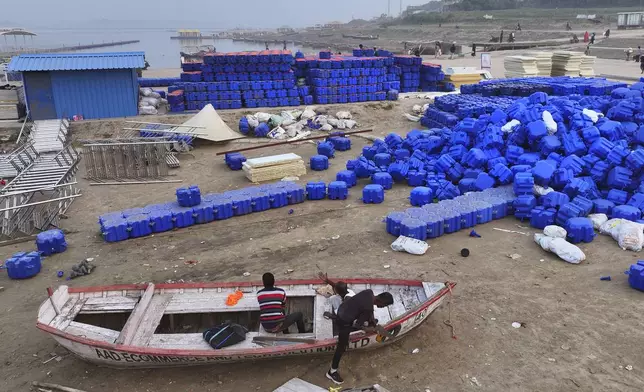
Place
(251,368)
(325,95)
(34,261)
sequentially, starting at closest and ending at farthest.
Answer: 1. (251,368)
2. (34,261)
3. (325,95)

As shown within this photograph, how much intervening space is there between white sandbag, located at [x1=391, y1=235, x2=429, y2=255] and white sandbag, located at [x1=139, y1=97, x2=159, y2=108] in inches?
714

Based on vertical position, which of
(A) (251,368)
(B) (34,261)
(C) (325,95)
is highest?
(C) (325,95)

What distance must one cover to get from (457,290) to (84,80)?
20195 mm

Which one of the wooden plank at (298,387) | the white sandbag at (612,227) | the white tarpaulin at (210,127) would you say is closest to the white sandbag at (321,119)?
the white tarpaulin at (210,127)

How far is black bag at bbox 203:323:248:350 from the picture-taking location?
7359 mm

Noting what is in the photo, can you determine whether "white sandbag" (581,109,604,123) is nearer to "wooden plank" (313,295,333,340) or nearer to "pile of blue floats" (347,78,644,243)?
"pile of blue floats" (347,78,644,243)

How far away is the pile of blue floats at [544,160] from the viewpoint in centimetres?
1260

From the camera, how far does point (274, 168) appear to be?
17.0 meters

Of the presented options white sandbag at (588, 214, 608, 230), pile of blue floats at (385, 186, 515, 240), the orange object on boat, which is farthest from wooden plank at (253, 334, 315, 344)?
white sandbag at (588, 214, 608, 230)

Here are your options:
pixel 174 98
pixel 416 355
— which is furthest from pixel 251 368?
pixel 174 98

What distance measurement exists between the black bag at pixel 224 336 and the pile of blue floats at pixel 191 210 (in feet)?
19.2

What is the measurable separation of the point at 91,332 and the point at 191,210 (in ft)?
18.8

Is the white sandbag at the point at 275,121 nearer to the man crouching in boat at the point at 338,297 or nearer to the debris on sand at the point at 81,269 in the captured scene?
the debris on sand at the point at 81,269

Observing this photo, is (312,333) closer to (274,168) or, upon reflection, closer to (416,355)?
(416,355)
